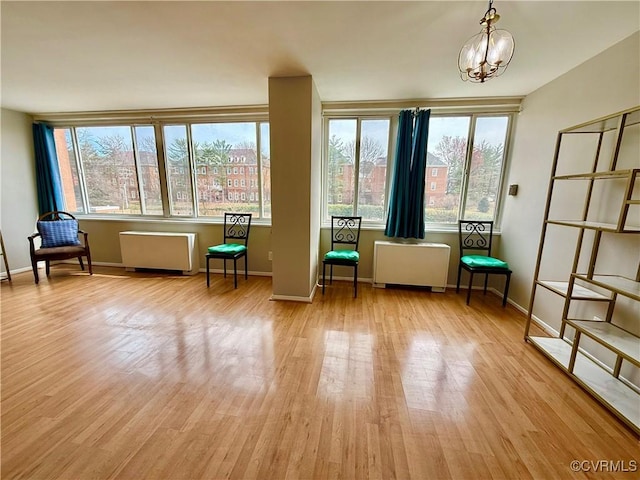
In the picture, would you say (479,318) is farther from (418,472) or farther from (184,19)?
(184,19)

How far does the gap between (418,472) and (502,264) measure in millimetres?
2633

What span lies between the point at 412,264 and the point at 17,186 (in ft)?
20.3

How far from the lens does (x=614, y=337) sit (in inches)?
A: 66.7

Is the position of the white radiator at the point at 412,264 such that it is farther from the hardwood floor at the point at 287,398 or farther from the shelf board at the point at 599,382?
the shelf board at the point at 599,382

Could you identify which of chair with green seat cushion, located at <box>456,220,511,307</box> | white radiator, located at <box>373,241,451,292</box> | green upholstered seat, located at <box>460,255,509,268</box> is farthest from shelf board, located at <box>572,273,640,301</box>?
white radiator, located at <box>373,241,451,292</box>

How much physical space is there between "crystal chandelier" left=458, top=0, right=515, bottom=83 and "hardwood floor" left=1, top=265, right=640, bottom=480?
6.79 ft

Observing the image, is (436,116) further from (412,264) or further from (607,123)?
(412,264)

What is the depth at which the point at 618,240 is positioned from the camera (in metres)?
1.90

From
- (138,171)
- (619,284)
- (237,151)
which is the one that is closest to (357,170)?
(237,151)

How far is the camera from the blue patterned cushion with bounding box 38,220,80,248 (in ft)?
12.2

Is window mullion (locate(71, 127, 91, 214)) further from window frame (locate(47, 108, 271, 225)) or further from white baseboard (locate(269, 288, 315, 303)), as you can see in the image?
white baseboard (locate(269, 288, 315, 303))

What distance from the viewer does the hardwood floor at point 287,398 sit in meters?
1.25

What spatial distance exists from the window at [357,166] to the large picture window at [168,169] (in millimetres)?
1031

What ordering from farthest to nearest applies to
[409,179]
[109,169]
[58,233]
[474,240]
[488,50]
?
1. [109,169]
2. [58,233]
3. [474,240]
4. [409,179]
5. [488,50]
